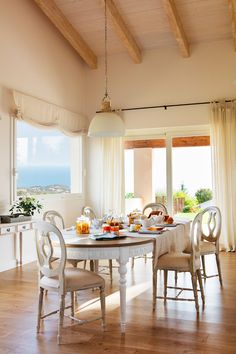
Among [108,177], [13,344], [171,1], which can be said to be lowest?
[13,344]

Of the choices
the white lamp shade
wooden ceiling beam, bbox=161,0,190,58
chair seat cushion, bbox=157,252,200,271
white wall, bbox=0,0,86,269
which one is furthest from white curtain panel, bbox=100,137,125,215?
chair seat cushion, bbox=157,252,200,271

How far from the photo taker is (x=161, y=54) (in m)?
7.36

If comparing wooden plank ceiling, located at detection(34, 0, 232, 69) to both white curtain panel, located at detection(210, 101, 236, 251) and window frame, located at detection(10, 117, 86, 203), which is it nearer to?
white curtain panel, located at detection(210, 101, 236, 251)

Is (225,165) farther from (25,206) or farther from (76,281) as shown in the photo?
(76,281)

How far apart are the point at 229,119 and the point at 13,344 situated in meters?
5.33

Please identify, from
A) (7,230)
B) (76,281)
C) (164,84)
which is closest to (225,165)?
(164,84)

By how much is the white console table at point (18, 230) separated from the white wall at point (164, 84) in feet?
7.63

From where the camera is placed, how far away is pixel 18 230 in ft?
17.3

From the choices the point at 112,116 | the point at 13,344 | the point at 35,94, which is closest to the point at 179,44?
the point at 35,94

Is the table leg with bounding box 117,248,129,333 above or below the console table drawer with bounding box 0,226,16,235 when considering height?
below

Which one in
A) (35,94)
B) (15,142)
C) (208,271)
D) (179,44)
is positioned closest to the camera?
(208,271)

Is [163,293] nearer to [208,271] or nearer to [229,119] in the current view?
[208,271]

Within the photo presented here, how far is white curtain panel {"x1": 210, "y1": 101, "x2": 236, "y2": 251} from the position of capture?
269 inches

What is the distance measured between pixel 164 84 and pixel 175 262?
4457mm
